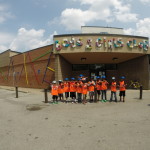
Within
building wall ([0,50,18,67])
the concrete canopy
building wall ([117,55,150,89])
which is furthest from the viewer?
building wall ([0,50,18,67])

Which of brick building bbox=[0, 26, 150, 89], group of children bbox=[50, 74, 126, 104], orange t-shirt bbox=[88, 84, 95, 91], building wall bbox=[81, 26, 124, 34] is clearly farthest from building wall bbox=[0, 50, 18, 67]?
orange t-shirt bbox=[88, 84, 95, 91]

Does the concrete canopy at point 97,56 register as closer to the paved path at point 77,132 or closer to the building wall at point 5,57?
the paved path at point 77,132

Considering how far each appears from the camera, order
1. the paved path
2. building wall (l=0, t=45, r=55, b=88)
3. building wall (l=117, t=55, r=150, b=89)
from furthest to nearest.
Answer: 1. building wall (l=0, t=45, r=55, b=88)
2. building wall (l=117, t=55, r=150, b=89)
3. the paved path

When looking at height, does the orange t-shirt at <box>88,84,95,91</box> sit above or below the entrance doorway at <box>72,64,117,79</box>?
below

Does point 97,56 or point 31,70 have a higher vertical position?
point 97,56

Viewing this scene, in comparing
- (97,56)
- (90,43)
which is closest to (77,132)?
(90,43)

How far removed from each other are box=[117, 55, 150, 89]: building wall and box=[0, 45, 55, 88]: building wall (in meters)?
9.94

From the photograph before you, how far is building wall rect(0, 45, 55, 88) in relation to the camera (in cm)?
1839

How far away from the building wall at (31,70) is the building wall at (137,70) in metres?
9.94

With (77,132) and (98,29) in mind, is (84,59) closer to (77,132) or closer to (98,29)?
(98,29)

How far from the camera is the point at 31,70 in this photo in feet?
71.0

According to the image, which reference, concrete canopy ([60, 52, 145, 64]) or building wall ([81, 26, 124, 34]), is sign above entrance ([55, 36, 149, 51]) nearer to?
concrete canopy ([60, 52, 145, 64])

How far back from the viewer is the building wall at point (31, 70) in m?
18.4

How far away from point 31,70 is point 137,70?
14.3 metres
